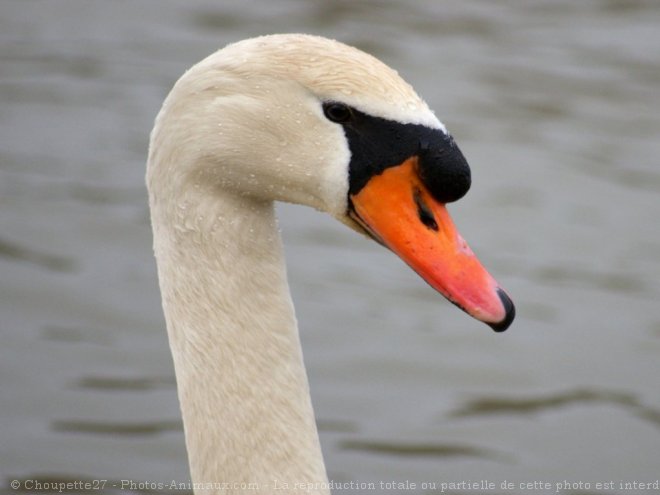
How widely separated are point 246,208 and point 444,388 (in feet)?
10.4

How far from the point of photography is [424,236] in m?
2.93

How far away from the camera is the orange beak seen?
9.46 feet

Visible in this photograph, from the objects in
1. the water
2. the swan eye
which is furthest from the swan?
the water

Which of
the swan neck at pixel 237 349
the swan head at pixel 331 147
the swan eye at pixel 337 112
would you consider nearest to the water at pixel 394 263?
the swan neck at pixel 237 349

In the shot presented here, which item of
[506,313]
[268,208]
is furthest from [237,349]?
[506,313]

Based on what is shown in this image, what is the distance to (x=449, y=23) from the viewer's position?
10.2 metres

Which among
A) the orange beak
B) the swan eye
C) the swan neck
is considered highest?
the swan eye

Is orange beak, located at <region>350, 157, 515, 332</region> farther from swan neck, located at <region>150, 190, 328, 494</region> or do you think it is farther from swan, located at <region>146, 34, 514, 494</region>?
swan neck, located at <region>150, 190, 328, 494</region>

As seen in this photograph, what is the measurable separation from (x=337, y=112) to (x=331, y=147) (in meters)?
0.08

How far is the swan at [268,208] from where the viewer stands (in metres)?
2.87

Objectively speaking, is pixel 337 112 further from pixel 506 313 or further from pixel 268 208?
A: pixel 506 313

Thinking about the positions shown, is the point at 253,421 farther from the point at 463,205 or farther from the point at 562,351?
the point at 463,205

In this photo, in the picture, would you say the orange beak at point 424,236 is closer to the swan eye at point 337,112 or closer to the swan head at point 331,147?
the swan head at point 331,147

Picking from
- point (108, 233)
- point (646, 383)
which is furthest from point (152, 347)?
point (646, 383)
